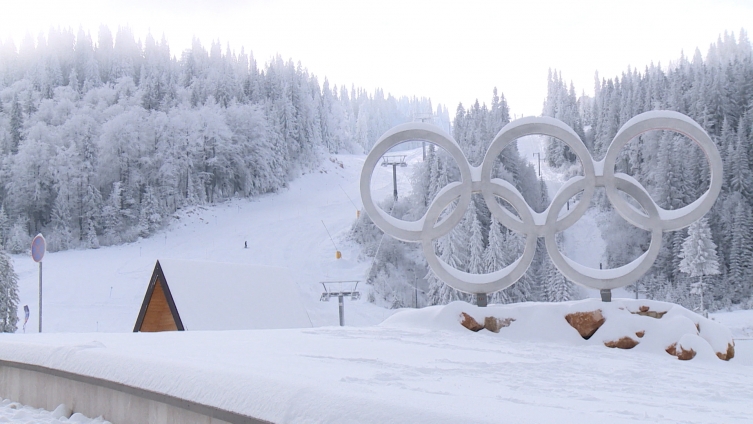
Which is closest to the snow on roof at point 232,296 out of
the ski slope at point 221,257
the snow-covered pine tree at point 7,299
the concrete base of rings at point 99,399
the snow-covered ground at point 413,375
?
the ski slope at point 221,257

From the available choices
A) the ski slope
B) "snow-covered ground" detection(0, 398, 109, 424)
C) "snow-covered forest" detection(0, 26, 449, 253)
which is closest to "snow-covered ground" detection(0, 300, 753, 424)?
"snow-covered ground" detection(0, 398, 109, 424)

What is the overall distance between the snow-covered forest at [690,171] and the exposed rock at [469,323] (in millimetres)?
36374

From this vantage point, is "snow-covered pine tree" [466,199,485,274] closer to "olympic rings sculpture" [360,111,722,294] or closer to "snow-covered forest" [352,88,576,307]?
"snow-covered forest" [352,88,576,307]

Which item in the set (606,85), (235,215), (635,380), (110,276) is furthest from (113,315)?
(606,85)

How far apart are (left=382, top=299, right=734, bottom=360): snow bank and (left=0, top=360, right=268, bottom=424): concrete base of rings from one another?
565 centimetres

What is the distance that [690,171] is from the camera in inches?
1980

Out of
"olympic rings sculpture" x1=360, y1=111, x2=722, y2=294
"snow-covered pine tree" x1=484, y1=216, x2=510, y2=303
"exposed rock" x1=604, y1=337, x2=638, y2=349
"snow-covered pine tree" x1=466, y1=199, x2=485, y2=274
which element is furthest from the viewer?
"snow-covered pine tree" x1=466, y1=199, x2=485, y2=274

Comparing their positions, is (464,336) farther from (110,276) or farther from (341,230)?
(341,230)

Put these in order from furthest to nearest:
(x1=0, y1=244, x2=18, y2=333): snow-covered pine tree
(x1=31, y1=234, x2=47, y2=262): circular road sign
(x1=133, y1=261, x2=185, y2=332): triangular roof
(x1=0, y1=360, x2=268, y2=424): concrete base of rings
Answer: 1. (x1=0, y1=244, x2=18, y2=333): snow-covered pine tree
2. (x1=133, y1=261, x2=185, y2=332): triangular roof
3. (x1=31, y1=234, x2=47, y2=262): circular road sign
4. (x1=0, y1=360, x2=268, y2=424): concrete base of rings

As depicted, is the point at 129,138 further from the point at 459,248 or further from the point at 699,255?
the point at 699,255

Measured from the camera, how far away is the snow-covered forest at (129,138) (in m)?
58.8

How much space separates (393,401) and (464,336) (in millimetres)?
5957

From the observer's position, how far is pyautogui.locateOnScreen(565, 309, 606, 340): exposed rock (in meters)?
9.22

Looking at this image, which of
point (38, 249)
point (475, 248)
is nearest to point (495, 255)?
point (475, 248)
